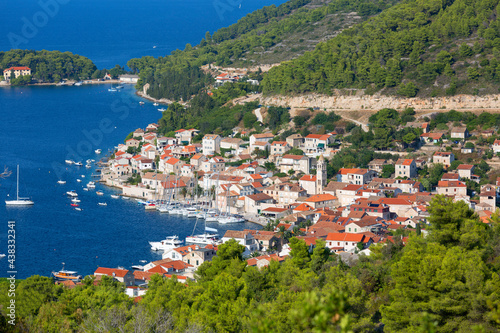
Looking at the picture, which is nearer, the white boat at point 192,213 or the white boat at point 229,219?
the white boat at point 229,219

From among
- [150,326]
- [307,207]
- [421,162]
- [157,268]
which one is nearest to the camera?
[150,326]

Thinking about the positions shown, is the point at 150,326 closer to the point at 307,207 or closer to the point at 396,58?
the point at 307,207

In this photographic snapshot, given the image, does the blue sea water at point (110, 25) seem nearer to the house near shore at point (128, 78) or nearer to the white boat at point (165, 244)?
the house near shore at point (128, 78)

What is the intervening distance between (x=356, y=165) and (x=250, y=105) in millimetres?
13015

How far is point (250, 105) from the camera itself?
Answer: 151 feet

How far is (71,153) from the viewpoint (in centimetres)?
4325

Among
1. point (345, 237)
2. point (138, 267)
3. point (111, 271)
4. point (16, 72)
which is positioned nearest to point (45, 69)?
point (16, 72)

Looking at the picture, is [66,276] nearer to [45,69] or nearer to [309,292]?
[309,292]

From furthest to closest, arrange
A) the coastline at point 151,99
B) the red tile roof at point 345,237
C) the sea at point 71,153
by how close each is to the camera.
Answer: the coastline at point 151,99 → the sea at point 71,153 → the red tile roof at point 345,237

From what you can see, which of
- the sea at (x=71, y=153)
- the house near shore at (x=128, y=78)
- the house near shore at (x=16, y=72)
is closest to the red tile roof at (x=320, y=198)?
the sea at (x=71, y=153)

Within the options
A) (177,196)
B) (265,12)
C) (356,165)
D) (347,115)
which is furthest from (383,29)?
(265,12)

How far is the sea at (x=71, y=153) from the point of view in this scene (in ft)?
87.0

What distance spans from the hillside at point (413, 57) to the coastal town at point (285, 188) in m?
5.00

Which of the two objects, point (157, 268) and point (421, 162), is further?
point (421, 162)
